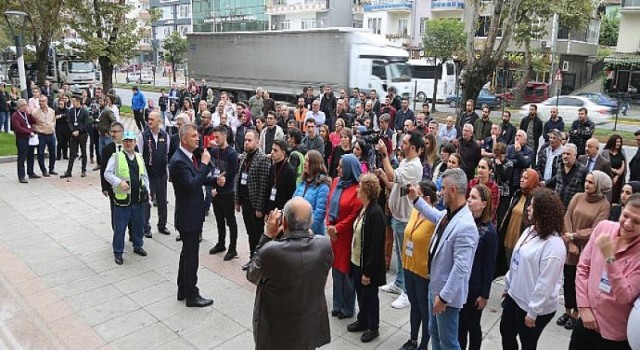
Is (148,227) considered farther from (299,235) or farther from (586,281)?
(586,281)

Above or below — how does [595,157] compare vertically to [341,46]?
below

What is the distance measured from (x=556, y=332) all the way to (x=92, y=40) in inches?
854

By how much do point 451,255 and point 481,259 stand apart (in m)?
0.44

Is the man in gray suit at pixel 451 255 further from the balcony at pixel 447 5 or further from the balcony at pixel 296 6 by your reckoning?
the balcony at pixel 296 6

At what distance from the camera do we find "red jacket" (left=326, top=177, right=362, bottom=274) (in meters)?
4.91

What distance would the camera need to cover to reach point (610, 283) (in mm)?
3207

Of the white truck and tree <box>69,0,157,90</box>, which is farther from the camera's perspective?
the white truck

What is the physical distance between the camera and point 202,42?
29969mm

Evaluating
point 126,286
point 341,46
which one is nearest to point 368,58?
point 341,46

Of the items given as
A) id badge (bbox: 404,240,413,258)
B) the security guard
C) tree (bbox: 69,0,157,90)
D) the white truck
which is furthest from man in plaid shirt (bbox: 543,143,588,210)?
tree (bbox: 69,0,157,90)

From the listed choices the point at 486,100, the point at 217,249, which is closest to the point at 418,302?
the point at 217,249

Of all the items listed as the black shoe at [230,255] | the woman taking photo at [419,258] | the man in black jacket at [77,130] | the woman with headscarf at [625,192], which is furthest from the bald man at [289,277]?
the man in black jacket at [77,130]

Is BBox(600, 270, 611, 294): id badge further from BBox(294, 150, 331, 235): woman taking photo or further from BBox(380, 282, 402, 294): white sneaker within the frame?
BBox(380, 282, 402, 294): white sneaker

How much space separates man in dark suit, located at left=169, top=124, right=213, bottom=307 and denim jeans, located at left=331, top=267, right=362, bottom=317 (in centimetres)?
155
